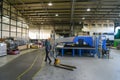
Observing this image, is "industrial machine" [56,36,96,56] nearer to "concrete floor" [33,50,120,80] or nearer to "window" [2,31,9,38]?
"concrete floor" [33,50,120,80]

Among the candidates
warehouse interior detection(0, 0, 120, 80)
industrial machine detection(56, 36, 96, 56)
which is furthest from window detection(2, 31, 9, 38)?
industrial machine detection(56, 36, 96, 56)

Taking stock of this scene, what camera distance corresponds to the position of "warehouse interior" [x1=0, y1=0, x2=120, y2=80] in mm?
6613

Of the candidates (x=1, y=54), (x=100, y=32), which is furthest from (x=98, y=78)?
(x=100, y=32)

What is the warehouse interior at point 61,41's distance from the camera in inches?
260

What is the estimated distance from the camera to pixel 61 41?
13.9m

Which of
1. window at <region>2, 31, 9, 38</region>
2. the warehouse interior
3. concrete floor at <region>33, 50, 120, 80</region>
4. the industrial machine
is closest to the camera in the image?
concrete floor at <region>33, 50, 120, 80</region>

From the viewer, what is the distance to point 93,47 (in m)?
12.6

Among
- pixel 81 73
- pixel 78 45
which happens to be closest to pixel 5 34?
pixel 78 45

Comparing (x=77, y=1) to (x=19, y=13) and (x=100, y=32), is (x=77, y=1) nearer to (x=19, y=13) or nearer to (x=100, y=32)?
(x=19, y=13)

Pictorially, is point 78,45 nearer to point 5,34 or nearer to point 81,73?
point 81,73

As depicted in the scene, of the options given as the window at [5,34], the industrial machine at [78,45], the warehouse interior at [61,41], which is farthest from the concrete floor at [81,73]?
the window at [5,34]

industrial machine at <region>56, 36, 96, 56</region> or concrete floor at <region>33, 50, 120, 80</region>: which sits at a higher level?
industrial machine at <region>56, 36, 96, 56</region>

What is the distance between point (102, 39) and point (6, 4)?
11.0m

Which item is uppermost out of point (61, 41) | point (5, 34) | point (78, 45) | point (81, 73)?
point (5, 34)
